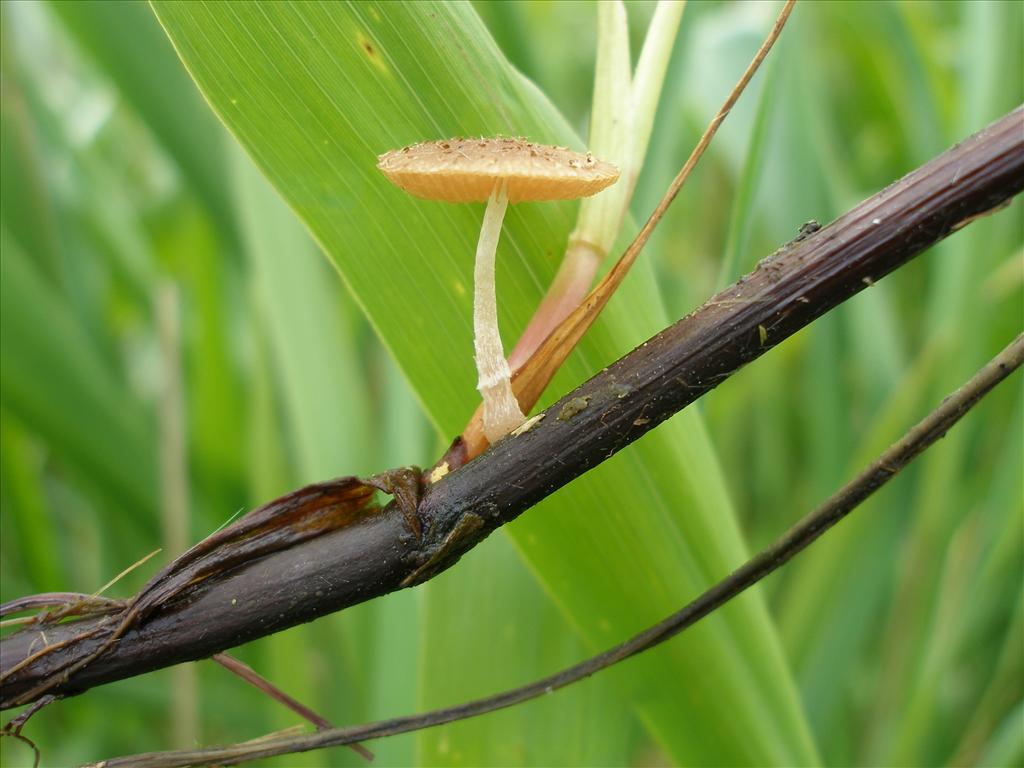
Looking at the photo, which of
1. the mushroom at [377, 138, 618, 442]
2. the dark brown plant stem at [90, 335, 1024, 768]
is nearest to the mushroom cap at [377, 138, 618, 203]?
the mushroom at [377, 138, 618, 442]

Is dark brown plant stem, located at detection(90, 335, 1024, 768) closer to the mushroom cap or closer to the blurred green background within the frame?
the blurred green background

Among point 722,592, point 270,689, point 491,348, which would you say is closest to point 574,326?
point 491,348

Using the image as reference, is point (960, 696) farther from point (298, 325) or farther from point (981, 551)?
point (298, 325)

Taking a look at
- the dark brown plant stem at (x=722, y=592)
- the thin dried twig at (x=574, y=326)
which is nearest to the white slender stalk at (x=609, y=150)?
the thin dried twig at (x=574, y=326)

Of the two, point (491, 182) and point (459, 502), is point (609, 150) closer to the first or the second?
point (491, 182)

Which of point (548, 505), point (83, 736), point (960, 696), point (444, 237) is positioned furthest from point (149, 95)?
point (960, 696)

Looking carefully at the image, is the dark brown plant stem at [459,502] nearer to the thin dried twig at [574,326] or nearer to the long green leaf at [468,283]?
the thin dried twig at [574,326]
